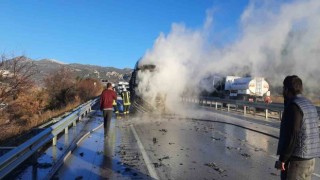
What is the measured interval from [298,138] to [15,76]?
21778 millimetres

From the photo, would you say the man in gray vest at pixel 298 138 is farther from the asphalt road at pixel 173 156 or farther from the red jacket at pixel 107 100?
the red jacket at pixel 107 100

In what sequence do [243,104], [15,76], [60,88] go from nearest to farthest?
[15,76] < [243,104] < [60,88]

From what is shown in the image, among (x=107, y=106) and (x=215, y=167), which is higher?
(x=107, y=106)

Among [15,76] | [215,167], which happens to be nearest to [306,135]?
[215,167]

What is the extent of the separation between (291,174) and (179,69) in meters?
22.8

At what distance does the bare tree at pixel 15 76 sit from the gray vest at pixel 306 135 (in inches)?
771

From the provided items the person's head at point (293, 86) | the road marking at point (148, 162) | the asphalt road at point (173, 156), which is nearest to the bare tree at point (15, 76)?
the asphalt road at point (173, 156)

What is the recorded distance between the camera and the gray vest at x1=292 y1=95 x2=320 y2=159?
16.7 ft

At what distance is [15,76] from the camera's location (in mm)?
24547

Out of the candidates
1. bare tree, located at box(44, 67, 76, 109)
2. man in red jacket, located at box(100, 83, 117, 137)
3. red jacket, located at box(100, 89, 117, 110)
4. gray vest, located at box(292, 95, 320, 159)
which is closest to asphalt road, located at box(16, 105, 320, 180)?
man in red jacket, located at box(100, 83, 117, 137)

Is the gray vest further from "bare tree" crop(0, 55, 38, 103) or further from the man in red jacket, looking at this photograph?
"bare tree" crop(0, 55, 38, 103)

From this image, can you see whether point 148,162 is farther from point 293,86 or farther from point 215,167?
point 293,86

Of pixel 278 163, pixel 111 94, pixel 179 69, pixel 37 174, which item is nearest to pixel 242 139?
pixel 111 94

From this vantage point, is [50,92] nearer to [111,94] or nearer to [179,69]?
[179,69]
